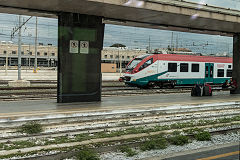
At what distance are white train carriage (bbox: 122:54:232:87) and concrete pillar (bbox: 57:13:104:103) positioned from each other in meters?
9.10

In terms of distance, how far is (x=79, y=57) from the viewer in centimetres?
1110

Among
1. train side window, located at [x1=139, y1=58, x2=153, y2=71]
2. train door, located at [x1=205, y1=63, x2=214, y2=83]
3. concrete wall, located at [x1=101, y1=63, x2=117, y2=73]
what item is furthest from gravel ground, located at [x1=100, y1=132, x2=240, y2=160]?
concrete wall, located at [x1=101, y1=63, x2=117, y2=73]

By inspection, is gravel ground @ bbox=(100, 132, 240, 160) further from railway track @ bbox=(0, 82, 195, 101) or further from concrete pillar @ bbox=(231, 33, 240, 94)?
concrete pillar @ bbox=(231, 33, 240, 94)

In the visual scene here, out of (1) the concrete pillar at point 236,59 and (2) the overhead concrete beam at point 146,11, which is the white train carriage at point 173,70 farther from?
(2) the overhead concrete beam at point 146,11

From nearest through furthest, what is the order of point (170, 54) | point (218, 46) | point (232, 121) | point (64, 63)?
point (232, 121), point (64, 63), point (170, 54), point (218, 46)

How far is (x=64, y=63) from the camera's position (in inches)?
427

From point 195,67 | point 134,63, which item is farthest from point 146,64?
point 195,67

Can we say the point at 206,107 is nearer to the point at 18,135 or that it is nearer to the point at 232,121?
the point at 232,121

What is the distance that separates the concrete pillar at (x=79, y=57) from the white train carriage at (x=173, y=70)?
910cm

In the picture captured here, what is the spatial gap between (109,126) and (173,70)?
49.7ft

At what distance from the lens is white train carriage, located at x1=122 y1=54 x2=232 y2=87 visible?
803 inches

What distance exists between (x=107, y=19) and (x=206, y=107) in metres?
6.10

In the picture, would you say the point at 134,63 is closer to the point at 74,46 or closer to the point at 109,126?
the point at 74,46

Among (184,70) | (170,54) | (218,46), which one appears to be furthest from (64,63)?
(218,46)
